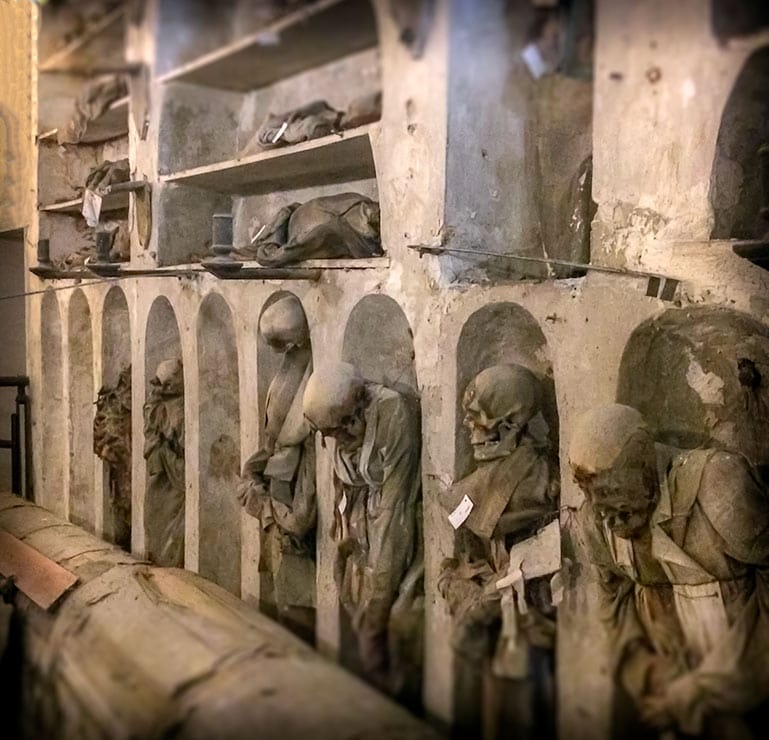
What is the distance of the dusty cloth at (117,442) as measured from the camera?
131 inches

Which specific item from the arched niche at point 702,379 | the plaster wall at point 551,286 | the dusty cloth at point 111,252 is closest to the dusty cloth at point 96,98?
the plaster wall at point 551,286

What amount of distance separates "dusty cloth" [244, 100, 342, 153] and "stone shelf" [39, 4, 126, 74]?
0.59 m

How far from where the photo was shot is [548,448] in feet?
9.29

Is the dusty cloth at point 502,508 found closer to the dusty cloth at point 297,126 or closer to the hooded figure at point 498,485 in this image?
the hooded figure at point 498,485

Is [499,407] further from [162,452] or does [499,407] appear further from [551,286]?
[162,452]

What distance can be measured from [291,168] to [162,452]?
1.32 metres

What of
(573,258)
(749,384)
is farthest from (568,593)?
(573,258)

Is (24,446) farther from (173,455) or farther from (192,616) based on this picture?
(192,616)

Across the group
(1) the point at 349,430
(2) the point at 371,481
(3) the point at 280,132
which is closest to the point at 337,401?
(1) the point at 349,430

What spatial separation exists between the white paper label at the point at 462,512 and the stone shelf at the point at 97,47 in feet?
5.34

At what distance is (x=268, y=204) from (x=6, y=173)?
1079 mm

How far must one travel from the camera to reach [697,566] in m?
2.07

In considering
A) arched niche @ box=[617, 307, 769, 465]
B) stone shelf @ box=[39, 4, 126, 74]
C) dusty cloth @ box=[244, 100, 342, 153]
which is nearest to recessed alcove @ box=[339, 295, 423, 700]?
dusty cloth @ box=[244, 100, 342, 153]

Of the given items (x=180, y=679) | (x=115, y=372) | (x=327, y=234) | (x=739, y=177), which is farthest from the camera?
(x=115, y=372)
